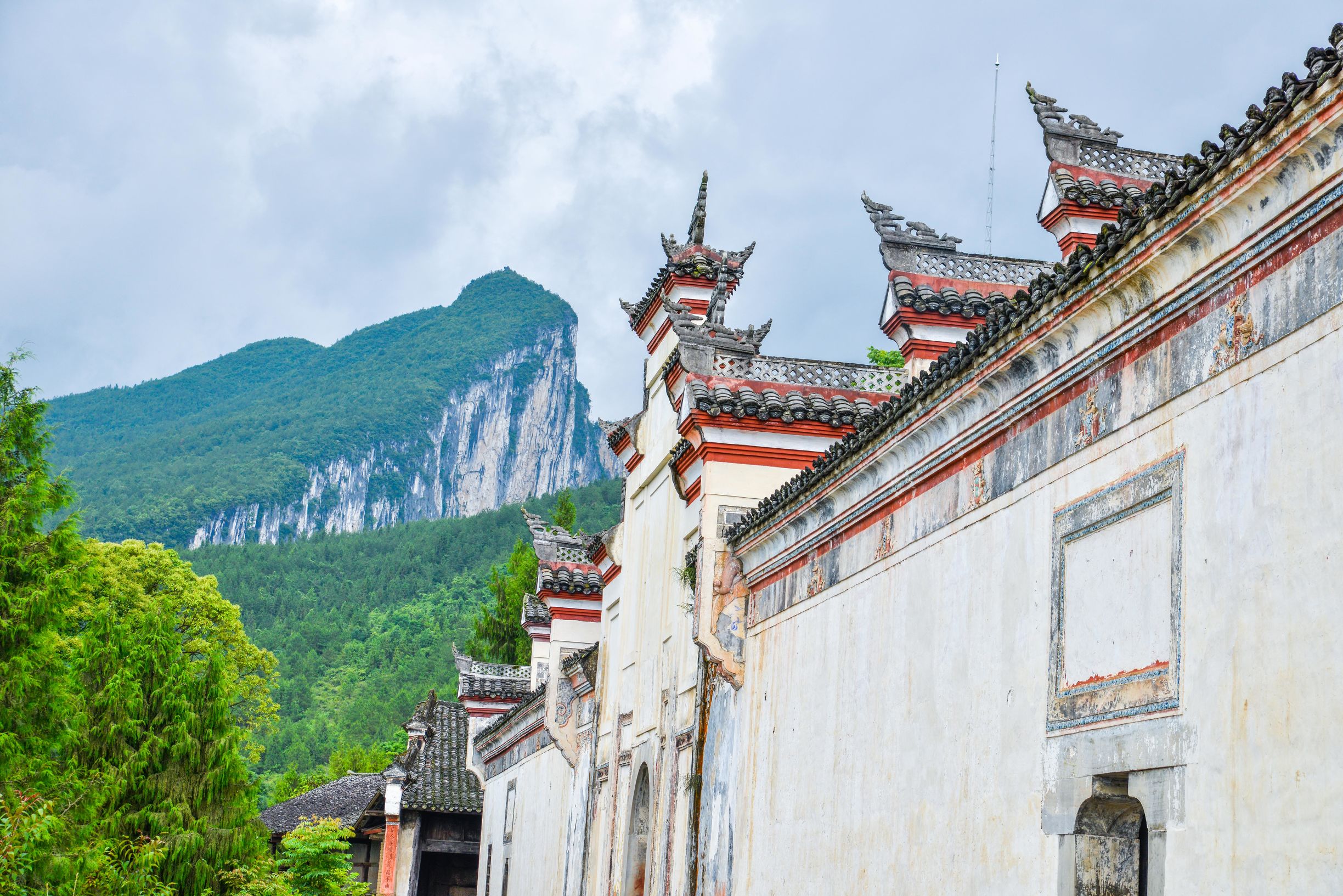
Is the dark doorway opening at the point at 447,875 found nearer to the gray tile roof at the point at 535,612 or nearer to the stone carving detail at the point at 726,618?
the gray tile roof at the point at 535,612

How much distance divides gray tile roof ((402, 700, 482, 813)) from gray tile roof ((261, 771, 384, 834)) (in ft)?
6.63

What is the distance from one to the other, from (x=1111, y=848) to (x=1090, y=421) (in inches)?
97.3

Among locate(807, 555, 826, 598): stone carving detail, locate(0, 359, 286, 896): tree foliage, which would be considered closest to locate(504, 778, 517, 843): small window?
locate(0, 359, 286, 896): tree foliage

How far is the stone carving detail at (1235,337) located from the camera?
7066 millimetres

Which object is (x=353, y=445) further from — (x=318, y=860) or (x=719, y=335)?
(x=719, y=335)

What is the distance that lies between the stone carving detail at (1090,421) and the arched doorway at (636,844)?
40.7 ft

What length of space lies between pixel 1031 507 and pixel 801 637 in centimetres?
490

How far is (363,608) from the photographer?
354 feet

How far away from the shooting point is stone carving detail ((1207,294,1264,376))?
23.2ft

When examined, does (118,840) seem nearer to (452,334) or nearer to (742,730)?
(742,730)

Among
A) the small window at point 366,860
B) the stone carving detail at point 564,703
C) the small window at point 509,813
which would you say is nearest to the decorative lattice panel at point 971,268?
the stone carving detail at point 564,703

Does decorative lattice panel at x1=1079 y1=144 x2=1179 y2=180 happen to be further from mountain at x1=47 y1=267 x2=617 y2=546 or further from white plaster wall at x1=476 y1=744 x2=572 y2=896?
mountain at x1=47 y1=267 x2=617 y2=546

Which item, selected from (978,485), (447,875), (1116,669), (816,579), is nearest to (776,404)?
(816,579)

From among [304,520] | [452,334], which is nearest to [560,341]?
[452,334]
